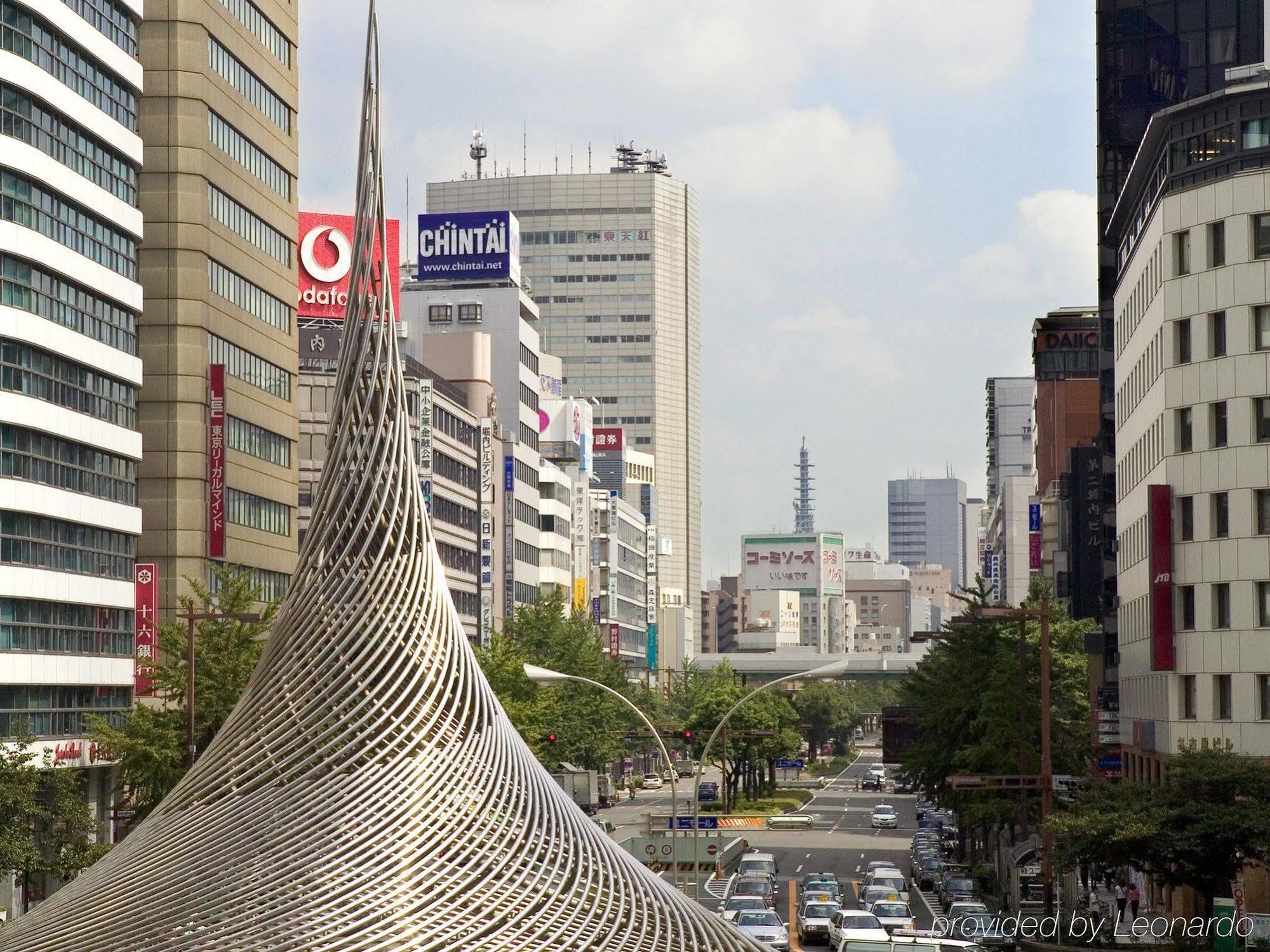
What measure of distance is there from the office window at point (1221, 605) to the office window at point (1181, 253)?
8388 mm

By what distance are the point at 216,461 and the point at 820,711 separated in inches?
4421

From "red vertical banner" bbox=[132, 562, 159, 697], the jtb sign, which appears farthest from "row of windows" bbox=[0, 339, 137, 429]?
the jtb sign

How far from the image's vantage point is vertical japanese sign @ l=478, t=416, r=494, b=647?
103 metres

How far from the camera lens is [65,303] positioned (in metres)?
57.8

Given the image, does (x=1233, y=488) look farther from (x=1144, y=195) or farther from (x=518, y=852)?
(x=518, y=852)

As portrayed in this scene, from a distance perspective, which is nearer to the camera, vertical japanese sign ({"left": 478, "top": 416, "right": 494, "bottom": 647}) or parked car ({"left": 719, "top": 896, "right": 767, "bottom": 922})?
parked car ({"left": 719, "top": 896, "right": 767, "bottom": 922})

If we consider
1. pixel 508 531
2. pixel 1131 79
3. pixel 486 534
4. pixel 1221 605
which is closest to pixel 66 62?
pixel 1221 605

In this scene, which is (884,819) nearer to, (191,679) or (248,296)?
(248,296)

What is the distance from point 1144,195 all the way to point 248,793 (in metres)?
40.5

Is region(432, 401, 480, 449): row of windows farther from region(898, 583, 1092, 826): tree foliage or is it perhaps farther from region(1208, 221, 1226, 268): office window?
region(1208, 221, 1226, 268): office window

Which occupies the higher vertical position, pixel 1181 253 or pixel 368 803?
pixel 1181 253

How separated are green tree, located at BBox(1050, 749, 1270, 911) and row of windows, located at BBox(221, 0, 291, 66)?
41.2m

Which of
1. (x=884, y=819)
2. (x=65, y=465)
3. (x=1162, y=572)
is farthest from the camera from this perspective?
(x=884, y=819)

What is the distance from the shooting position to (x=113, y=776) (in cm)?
6150
